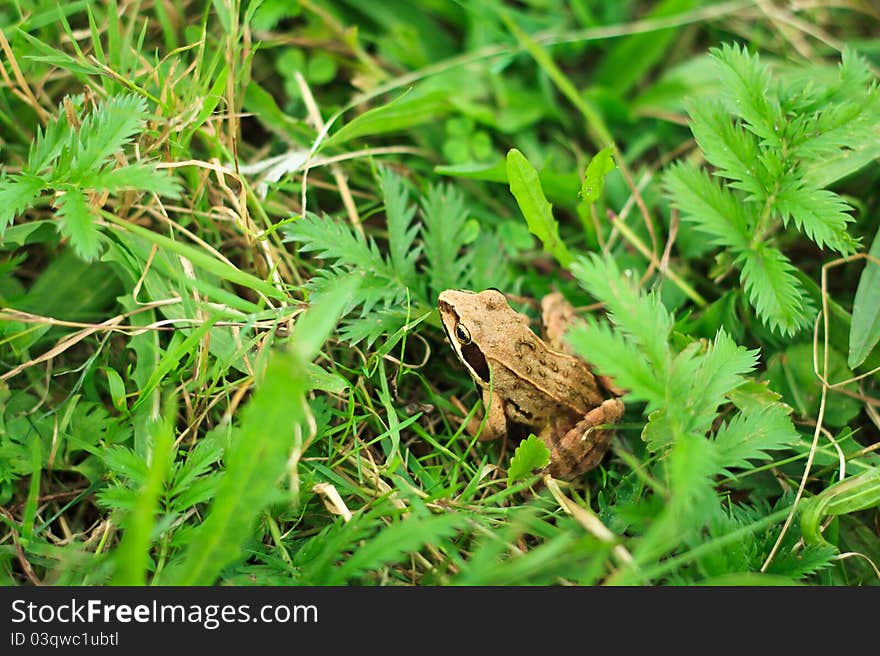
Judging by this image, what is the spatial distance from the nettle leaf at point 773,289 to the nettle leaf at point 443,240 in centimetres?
120

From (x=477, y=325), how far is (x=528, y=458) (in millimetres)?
599

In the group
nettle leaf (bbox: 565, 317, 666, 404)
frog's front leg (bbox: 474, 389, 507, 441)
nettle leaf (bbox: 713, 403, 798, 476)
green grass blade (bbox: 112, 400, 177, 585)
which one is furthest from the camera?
frog's front leg (bbox: 474, 389, 507, 441)

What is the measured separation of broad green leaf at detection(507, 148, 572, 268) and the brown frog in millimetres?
334

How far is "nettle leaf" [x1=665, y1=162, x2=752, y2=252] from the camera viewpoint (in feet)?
9.17

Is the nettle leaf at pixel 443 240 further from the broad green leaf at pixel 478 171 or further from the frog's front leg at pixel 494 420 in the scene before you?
the frog's front leg at pixel 494 420

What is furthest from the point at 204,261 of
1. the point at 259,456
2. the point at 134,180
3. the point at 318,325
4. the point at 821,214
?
the point at 821,214

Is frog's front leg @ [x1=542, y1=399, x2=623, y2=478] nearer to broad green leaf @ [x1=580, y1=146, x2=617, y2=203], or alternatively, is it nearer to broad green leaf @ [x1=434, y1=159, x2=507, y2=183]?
broad green leaf @ [x1=580, y1=146, x2=617, y2=203]

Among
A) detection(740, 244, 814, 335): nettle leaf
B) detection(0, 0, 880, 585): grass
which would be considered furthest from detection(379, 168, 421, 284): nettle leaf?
detection(740, 244, 814, 335): nettle leaf

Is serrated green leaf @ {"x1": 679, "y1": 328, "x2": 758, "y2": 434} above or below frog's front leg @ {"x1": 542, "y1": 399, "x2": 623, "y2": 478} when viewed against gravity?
above

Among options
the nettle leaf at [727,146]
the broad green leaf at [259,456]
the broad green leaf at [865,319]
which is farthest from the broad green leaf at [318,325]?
the broad green leaf at [865,319]

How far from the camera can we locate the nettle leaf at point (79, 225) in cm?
223

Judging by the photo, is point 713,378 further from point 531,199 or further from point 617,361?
point 531,199
